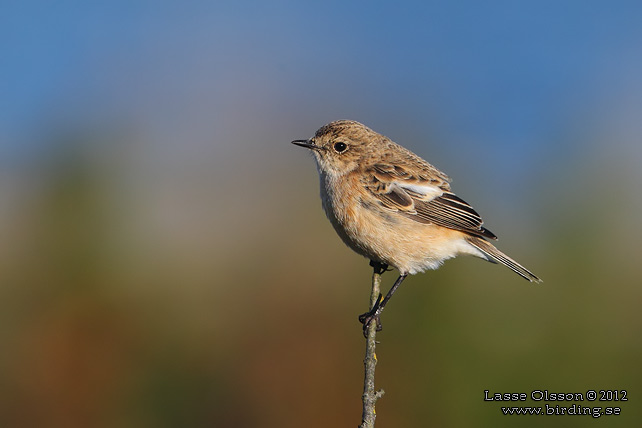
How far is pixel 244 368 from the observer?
849cm

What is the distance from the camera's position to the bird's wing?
5.86 meters

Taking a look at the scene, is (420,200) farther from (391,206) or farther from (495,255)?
(495,255)

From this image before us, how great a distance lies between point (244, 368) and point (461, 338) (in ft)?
8.85

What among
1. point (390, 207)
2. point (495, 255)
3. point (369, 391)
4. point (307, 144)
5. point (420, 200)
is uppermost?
point (307, 144)

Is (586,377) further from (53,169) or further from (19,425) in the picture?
(53,169)

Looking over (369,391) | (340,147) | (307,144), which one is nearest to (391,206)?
(340,147)

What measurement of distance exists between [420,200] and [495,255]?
2.61 ft

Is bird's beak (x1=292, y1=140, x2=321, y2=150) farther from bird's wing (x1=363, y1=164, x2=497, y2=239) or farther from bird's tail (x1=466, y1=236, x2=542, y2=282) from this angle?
bird's tail (x1=466, y1=236, x2=542, y2=282)

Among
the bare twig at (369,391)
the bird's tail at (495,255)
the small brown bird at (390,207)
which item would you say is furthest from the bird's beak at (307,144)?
the bare twig at (369,391)

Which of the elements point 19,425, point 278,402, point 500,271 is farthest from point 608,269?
point 19,425

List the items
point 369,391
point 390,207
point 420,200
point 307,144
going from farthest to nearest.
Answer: point 307,144, point 420,200, point 390,207, point 369,391

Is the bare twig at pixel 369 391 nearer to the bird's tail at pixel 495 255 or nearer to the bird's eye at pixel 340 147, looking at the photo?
the bird's tail at pixel 495 255

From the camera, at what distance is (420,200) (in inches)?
235

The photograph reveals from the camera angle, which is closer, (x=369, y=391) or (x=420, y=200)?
(x=369, y=391)
